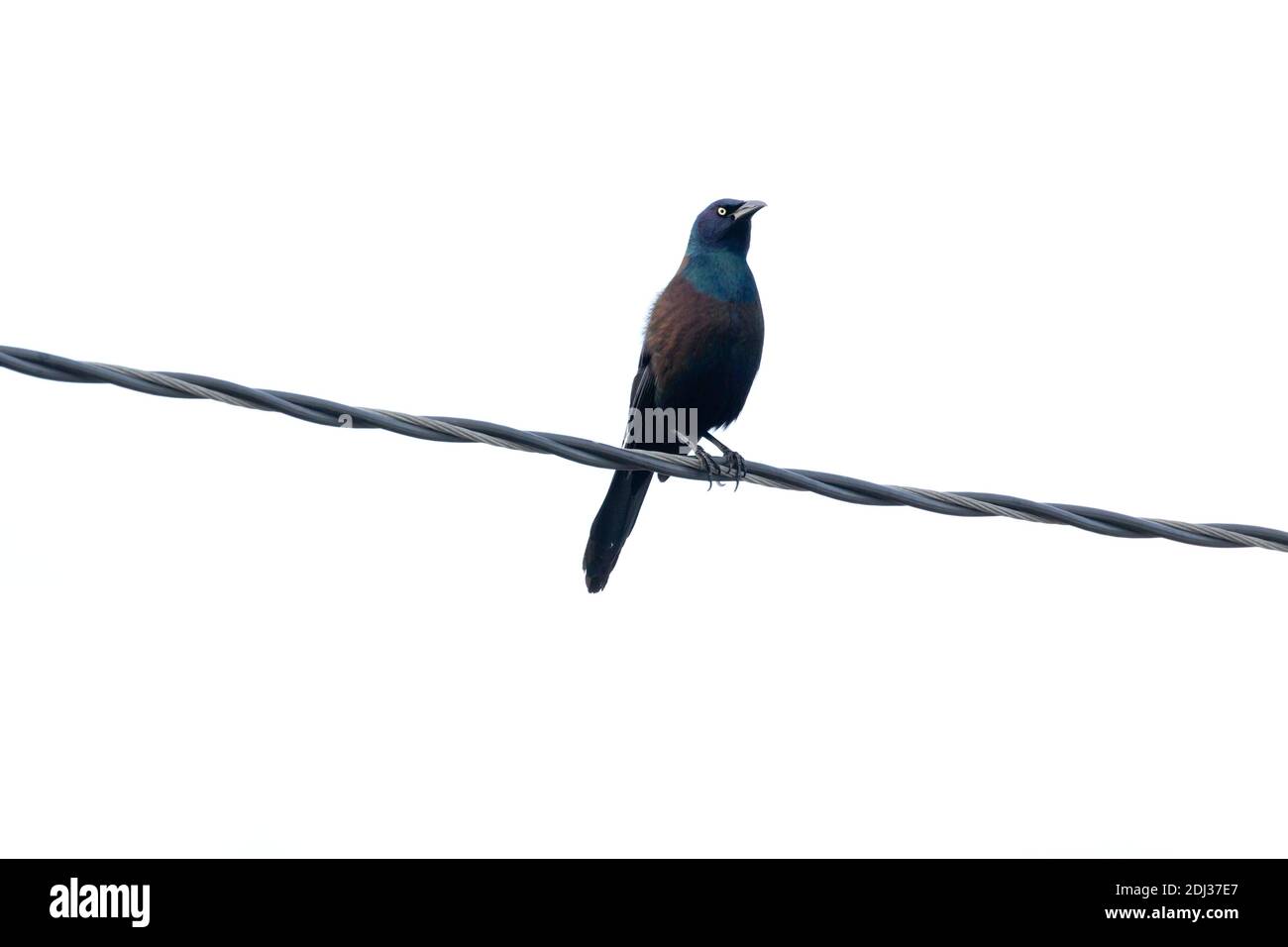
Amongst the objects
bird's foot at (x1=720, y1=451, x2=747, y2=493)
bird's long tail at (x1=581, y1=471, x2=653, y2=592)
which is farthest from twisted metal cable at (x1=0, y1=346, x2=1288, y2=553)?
bird's long tail at (x1=581, y1=471, x2=653, y2=592)

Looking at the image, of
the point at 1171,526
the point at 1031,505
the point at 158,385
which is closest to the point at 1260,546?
the point at 1171,526

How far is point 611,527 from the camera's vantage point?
21.1ft

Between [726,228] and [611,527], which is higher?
[726,228]

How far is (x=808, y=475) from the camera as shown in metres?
4.19

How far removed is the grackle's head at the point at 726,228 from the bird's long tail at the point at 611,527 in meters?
1.33

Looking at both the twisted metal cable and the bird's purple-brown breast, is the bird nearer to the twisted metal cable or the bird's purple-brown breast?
the bird's purple-brown breast

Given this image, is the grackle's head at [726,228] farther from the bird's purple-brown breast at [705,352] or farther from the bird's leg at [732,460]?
the bird's leg at [732,460]

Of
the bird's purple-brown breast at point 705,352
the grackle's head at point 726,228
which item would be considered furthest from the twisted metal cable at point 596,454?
the grackle's head at point 726,228

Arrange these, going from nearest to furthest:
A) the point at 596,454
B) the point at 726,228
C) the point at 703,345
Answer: the point at 596,454, the point at 703,345, the point at 726,228

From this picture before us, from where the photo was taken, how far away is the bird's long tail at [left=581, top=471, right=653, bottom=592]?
6.40 m

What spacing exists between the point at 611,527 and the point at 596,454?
2491mm

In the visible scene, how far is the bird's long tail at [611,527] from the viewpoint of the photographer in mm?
6402

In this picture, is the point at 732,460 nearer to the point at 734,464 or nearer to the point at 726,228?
the point at 734,464

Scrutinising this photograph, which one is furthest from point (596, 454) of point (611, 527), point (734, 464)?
point (611, 527)
